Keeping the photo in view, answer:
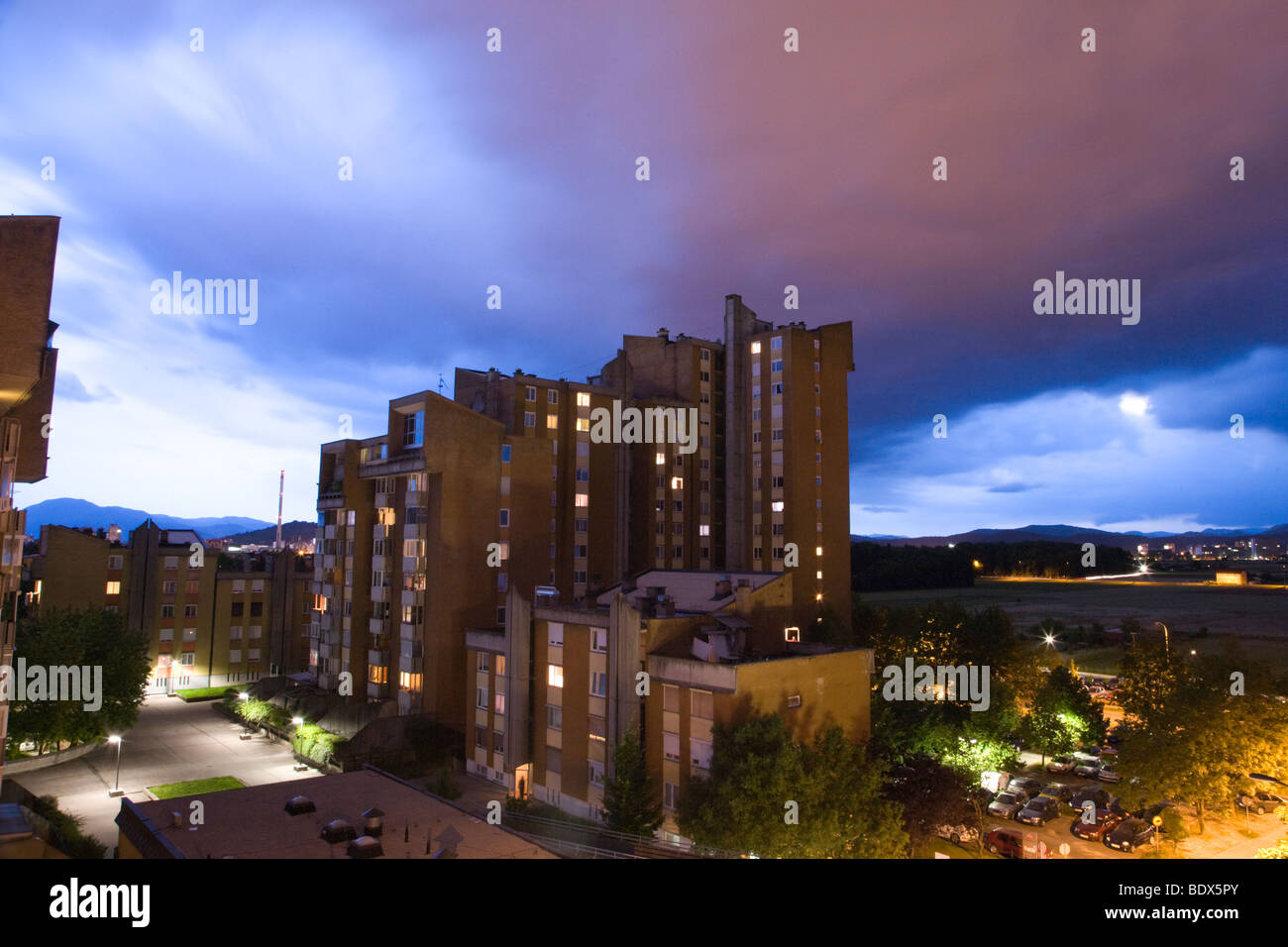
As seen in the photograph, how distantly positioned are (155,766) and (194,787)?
764 centimetres

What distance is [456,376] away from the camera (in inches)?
2945

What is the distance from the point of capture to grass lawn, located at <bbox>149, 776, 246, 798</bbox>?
145ft

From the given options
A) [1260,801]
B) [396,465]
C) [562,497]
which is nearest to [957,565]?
[562,497]

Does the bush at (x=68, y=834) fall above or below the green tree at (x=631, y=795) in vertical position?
below

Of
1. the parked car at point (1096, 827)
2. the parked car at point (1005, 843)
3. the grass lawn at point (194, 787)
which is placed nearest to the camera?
the parked car at point (1005, 843)

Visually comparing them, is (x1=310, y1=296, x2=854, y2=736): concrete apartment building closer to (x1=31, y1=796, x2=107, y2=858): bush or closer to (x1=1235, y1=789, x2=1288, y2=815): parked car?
(x1=31, y1=796, x2=107, y2=858): bush

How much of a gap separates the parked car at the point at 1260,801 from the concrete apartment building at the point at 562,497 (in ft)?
99.8

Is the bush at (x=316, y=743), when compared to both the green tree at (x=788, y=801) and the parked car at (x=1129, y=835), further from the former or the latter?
the parked car at (x=1129, y=835)

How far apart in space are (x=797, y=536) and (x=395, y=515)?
4301cm

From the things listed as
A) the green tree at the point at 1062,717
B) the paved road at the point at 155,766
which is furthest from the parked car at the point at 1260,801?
the paved road at the point at 155,766

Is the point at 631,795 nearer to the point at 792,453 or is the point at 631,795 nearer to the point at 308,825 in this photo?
the point at 308,825

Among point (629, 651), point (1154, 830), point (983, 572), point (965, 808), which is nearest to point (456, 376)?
point (629, 651)

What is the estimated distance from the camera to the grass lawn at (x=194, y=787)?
44219mm
